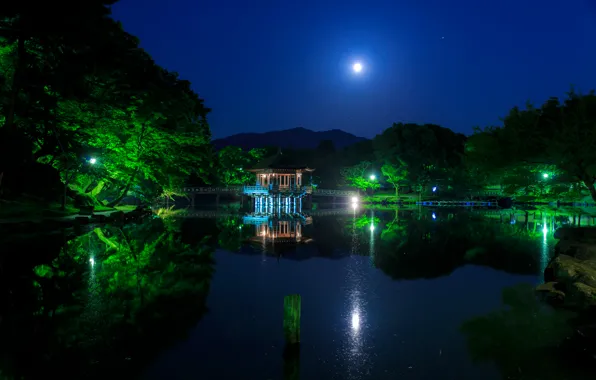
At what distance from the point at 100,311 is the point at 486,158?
25697 mm

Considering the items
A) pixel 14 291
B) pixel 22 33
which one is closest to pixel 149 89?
pixel 22 33

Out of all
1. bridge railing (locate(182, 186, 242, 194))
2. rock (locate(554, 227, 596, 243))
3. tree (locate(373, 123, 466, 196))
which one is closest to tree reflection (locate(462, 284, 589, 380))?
rock (locate(554, 227, 596, 243))

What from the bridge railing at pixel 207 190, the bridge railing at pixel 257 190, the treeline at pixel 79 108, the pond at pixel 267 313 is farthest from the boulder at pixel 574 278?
the bridge railing at pixel 207 190

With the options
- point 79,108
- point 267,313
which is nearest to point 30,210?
point 79,108

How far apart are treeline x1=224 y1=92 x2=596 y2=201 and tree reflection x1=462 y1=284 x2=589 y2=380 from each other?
1428cm

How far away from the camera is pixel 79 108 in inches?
1153

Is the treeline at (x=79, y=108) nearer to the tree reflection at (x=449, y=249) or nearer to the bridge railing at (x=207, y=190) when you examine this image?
the tree reflection at (x=449, y=249)

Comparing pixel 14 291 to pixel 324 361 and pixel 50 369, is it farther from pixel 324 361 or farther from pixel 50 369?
pixel 324 361

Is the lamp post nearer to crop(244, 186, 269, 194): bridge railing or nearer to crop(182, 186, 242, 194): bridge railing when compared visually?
crop(182, 186, 242, 194): bridge railing

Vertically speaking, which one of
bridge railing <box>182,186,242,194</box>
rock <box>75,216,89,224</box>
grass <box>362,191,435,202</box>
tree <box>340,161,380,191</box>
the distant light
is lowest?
the distant light

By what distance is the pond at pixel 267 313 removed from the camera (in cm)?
739

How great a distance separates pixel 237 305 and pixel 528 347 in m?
6.49

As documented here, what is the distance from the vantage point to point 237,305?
A: 10.9 meters

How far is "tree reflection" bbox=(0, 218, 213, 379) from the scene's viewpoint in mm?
7305
